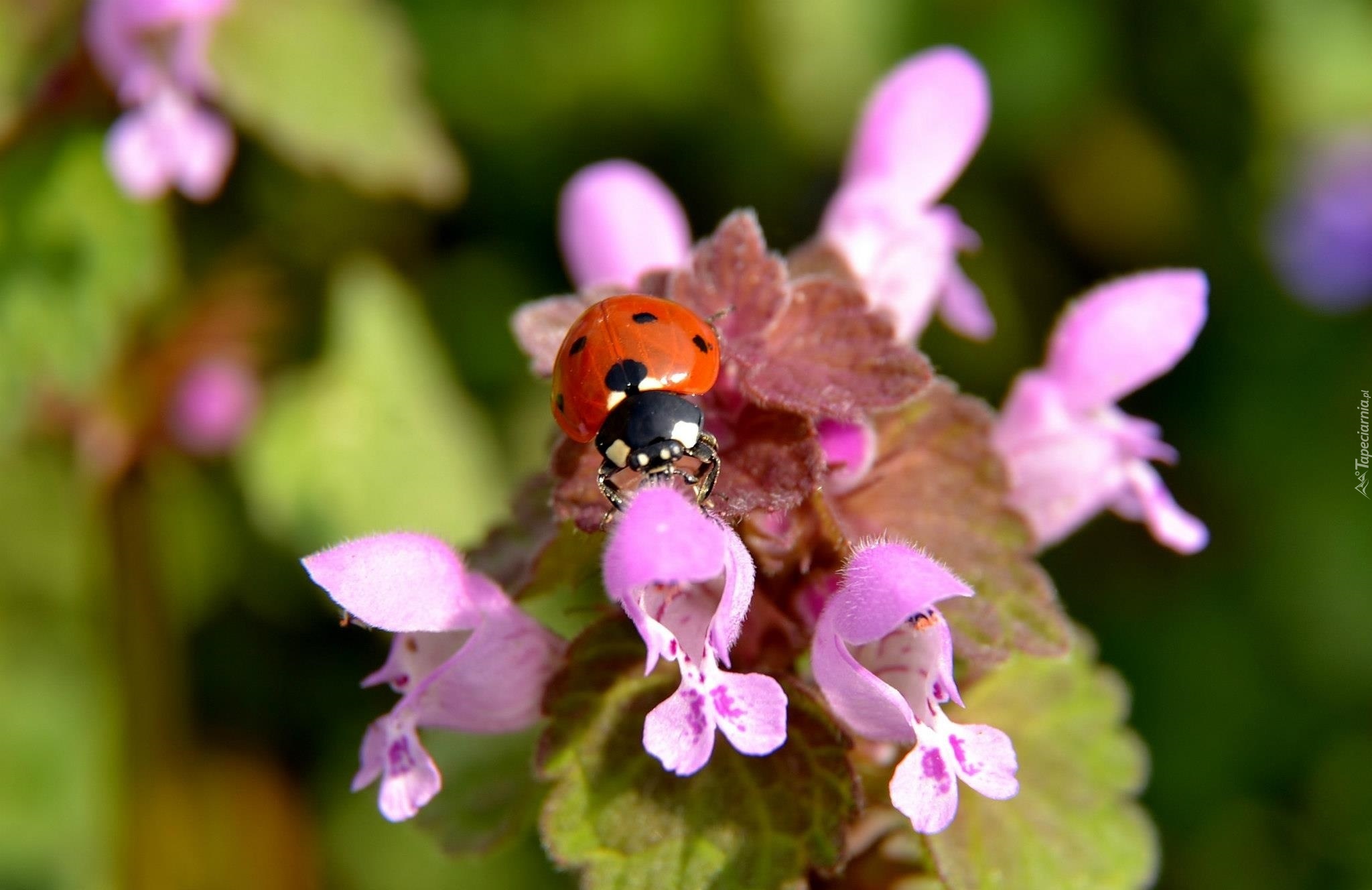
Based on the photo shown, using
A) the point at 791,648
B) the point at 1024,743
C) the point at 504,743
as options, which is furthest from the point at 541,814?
the point at 1024,743

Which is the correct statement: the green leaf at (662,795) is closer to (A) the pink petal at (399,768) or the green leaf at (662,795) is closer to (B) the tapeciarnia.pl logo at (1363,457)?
(A) the pink petal at (399,768)

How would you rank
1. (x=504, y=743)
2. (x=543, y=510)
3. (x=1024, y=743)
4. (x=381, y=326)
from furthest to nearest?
(x=381, y=326) → (x=504, y=743) → (x=1024, y=743) → (x=543, y=510)

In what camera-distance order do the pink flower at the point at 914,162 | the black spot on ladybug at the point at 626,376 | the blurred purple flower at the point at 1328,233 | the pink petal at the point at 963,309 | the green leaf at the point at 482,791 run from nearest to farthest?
1. the black spot on ladybug at the point at 626,376
2. the green leaf at the point at 482,791
3. the pink flower at the point at 914,162
4. the pink petal at the point at 963,309
5. the blurred purple flower at the point at 1328,233

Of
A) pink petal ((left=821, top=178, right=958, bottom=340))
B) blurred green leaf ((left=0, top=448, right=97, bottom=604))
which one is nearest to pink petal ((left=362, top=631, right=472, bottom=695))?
pink petal ((left=821, top=178, right=958, bottom=340))

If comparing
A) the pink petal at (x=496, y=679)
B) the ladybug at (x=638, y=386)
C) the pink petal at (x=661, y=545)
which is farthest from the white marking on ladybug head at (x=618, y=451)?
the pink petal at (x=496, y=679)

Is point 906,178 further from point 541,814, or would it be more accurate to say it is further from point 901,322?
point 541,814

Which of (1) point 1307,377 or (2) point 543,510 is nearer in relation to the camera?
(2) point 543,510
